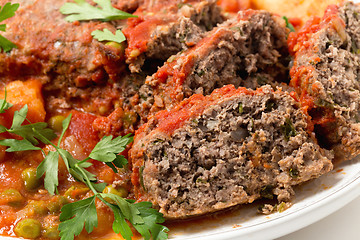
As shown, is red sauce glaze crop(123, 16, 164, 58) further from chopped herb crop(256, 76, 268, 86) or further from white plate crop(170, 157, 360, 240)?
white plate crop(170, 157, 360, 240)

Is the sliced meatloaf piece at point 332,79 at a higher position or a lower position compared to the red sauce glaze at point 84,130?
higher

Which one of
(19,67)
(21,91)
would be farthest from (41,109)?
(19,67)

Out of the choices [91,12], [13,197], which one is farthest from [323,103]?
[13,197]

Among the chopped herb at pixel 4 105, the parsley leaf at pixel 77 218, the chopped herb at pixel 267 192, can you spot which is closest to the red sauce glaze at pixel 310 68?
the chopped herb at pixel 267 192

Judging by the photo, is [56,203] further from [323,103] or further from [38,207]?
[323,103]

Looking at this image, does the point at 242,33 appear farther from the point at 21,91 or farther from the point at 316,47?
the point at 21,91

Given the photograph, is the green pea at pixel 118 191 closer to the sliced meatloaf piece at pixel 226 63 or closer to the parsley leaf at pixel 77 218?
the parsley leaf at pixel 77 218

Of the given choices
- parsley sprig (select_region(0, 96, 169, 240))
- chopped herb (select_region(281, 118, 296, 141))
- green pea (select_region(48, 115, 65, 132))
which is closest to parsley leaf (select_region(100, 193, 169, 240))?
parsley sprig (select_region(0, 96, 169, 240))

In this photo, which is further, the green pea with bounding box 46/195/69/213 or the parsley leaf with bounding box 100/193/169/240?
the green pea with bounding box 46/195/69/213
